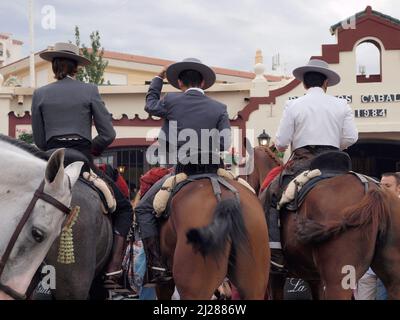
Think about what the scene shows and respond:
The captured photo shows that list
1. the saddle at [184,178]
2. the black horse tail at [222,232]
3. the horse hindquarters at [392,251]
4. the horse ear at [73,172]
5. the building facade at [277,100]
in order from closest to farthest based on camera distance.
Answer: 1. the horse ear at [73,172]
2. the black horse tail at [222,232]
3. the horse hindquarters at [392,251]
4. the saddle at [184,178]
5. the building facade at [277,100]

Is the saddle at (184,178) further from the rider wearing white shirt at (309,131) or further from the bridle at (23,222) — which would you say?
the bridle at (23,222)

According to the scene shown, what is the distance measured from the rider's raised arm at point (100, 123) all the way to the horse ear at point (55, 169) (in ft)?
5.85

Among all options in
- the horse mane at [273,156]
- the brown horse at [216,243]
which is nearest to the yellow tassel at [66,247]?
the brown horse at [216,243]

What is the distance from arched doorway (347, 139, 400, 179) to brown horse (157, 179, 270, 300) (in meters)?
14.7

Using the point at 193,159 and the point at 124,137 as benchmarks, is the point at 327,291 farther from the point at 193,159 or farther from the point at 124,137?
the point at 124,137

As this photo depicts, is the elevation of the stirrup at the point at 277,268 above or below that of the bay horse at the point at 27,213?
below

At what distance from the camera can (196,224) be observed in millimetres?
4801

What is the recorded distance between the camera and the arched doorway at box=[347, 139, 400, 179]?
63.0ft

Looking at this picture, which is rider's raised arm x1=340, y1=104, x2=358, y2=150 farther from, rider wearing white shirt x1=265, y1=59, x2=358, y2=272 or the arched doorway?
the arched doorway

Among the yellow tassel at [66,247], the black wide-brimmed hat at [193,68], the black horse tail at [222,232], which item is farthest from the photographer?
the black wide-brimmed hat at [193,68]

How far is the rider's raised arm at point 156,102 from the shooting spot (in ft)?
19.3

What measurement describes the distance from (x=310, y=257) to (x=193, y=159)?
4.49 feet

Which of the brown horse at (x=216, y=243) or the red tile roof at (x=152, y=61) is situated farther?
the red tile roof at (x=152, y=61)
